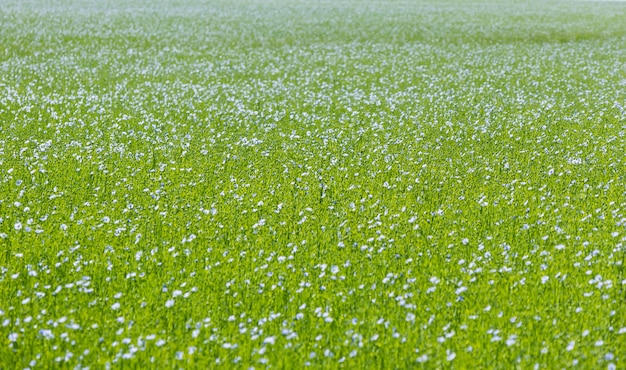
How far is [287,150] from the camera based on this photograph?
14039mm

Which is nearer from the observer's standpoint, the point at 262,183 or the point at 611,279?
the point at 611,279

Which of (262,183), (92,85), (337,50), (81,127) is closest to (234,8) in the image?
(337,50)

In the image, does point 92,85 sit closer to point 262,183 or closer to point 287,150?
point 287,150

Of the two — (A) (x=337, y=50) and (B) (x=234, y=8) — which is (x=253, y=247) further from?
(B) (x=234, y=8)

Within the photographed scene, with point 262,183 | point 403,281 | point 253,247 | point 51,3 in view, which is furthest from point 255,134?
point 51,3

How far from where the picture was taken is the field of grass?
696cm

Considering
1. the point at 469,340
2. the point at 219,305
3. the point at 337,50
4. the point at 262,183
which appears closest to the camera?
the point at 469,340

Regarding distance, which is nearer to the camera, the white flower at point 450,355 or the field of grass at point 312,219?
the white flower at point 450,355

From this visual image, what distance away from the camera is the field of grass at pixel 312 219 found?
274 inches

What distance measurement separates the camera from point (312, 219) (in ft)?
33.8

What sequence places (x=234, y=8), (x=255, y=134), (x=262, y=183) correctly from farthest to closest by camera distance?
1. (x=234, y=8)
2. (x=255, y=134)
3. (x=262, y=183)

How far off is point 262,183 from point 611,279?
581cm

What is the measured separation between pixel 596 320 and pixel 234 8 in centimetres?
4824

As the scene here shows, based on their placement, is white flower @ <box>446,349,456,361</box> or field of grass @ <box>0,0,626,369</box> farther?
field of grass @ <box>0,0,626,369</box>
